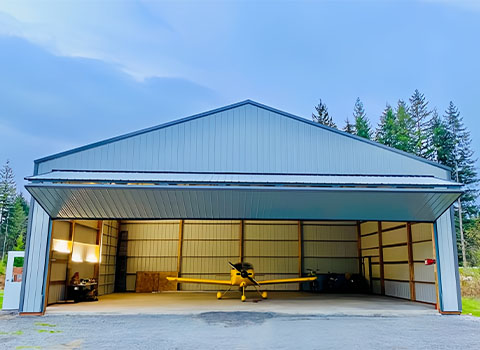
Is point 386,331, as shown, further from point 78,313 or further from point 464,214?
point 464,214

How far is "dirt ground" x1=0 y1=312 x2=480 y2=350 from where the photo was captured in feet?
25.9

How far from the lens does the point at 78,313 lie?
1171cm

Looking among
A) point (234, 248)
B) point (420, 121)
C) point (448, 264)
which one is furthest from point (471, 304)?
point (420, 121)

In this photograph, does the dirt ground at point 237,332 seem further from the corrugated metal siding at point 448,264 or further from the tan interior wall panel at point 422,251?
the tan interior wall panel at point 422,251

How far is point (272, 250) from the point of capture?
837 inches

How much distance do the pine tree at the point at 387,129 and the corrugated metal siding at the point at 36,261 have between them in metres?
31.0

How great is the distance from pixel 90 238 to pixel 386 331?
40.8 feet

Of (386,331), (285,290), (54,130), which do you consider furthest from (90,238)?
(54,130)

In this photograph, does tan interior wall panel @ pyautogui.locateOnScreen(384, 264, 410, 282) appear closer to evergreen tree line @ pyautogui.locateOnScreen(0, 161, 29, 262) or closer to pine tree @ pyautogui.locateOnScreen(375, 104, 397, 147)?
pine tree @ pyautogui.locateOnScreen(375, 104, 397, 147)

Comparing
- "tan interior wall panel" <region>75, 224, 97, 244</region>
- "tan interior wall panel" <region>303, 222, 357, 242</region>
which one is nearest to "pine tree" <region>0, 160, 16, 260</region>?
"tan interior wall panel" <region>75, 224, 97, 244</region>

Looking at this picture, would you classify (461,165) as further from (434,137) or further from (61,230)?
(61,230)

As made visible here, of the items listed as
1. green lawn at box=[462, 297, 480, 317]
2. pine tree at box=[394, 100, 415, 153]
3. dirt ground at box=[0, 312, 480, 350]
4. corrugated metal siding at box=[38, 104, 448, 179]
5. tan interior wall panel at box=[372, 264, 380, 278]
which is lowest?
green lawn at box=[462, 297, 480, 317]

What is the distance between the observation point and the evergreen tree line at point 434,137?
33125mm

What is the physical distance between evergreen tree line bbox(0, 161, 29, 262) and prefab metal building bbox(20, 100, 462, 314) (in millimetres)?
32108
